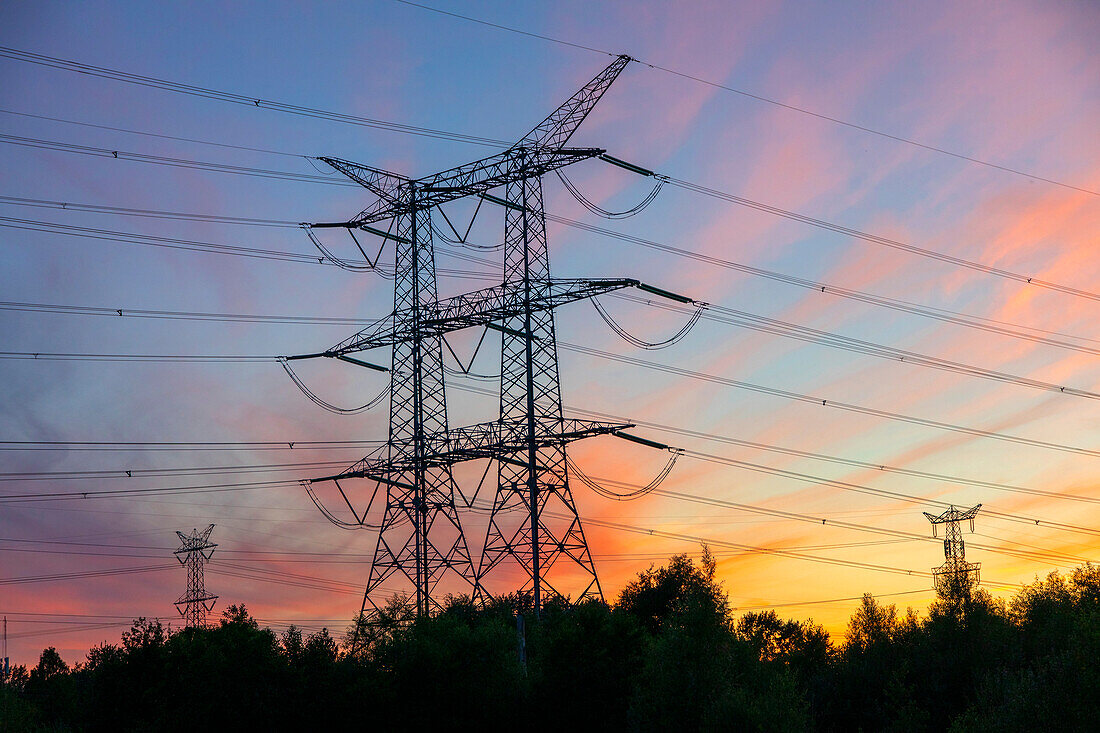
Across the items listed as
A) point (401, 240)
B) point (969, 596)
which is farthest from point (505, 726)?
point (969, 596)

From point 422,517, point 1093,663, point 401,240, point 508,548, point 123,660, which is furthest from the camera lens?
point 123,660

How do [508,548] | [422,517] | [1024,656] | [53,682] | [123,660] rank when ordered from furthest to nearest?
[53,682] < [123,660] < [1024,656] < [422,517] < [508,548]

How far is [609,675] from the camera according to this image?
62.6 meters

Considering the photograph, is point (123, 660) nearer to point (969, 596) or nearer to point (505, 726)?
point (505, 726)

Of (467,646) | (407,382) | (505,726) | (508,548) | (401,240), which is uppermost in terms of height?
(401,240)

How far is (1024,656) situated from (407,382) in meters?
49.0

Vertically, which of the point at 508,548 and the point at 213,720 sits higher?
the point at 508,548

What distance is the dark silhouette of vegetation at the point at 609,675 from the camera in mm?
55625

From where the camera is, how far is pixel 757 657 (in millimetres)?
64750

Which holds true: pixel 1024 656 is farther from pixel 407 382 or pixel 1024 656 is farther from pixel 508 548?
pixel 407 382

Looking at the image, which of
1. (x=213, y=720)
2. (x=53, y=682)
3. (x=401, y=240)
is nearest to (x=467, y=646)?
(x=213, y=720)

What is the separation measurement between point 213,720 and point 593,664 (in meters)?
23.9

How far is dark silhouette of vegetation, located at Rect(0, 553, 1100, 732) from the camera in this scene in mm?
55625

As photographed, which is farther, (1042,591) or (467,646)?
(1042,591)
